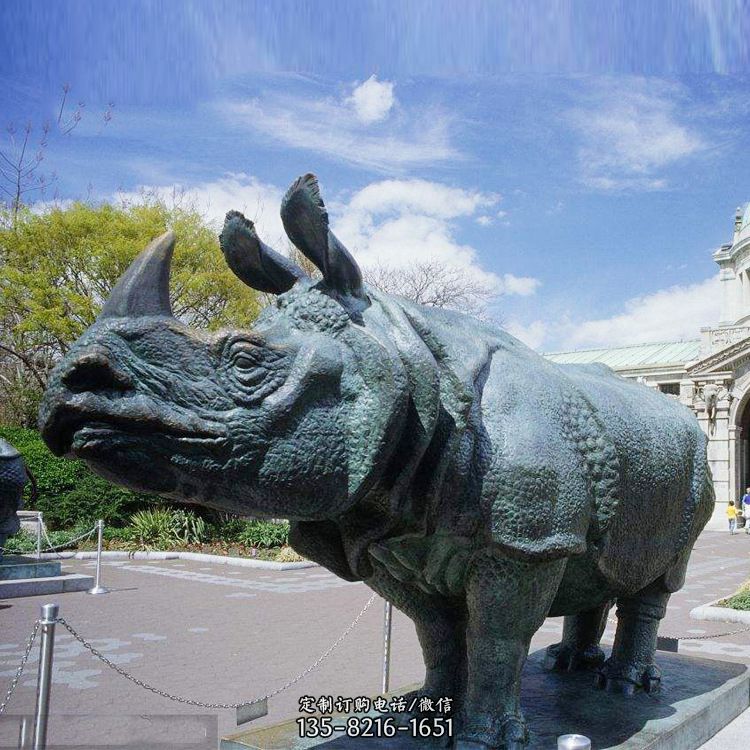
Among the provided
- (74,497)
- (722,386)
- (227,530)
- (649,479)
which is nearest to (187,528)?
(227,530)

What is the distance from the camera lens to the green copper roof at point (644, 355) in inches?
1426

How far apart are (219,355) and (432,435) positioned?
28.4 inches

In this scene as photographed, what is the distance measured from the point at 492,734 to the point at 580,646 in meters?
1.69

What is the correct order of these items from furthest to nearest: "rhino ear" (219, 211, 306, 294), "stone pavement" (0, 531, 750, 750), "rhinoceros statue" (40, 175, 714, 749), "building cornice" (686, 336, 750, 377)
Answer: "building cornice" (686, 336, 750, 377) → "stone pavement" (0, 531, 750, 750) → "rhino ear" (219, 211, 306, 294) → "rhinoceros statue" (40, 175, 714, 749)

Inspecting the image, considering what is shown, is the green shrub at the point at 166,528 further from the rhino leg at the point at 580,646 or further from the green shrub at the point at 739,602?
the rhino leg at the point at 580,646

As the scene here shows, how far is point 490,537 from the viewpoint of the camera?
2646mm

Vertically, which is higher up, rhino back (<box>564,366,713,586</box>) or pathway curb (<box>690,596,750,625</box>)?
rhino back (<box>564,366,713,586</box>)

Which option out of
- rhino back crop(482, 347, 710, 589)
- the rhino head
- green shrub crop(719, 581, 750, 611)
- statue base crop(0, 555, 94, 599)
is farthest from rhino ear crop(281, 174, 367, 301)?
statue base crop(0, 555, 94, 599)

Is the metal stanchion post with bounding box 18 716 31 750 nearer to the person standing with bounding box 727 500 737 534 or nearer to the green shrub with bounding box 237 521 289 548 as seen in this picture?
the green shrub with bounding box 237 521 289 548

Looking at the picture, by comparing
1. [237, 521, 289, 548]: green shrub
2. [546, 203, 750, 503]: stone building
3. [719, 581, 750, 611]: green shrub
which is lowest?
[719, 581, 750, 611]: green shrub

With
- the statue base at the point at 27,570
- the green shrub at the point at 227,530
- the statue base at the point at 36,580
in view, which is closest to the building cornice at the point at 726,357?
the green shrub at the point at 227,530

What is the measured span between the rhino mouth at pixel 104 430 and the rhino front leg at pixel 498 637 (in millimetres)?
1156

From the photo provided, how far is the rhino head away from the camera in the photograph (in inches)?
82.7

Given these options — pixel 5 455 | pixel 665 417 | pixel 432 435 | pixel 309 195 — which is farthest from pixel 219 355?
pixel 5 455
